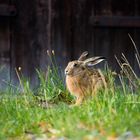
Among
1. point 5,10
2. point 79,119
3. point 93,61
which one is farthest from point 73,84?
point 5,10

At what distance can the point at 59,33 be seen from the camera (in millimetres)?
9773

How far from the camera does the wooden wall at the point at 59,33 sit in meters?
A: 9.70

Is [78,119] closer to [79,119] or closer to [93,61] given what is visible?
[79,119]

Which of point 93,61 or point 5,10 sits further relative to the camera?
point 5,10

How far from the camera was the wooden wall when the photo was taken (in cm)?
970

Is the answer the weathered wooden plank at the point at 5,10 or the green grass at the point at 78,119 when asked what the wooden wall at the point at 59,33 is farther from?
the green grass at the point at 78,119

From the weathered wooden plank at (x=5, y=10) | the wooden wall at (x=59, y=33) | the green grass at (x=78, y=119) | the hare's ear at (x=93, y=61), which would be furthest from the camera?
the wooden wall at (x=59, y=33)

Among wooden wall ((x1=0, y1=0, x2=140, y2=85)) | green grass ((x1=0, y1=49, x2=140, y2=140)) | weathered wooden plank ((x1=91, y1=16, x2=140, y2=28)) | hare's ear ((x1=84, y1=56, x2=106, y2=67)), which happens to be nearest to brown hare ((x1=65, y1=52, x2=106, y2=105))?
hare's ear ((x1=84, y1=56, x2=106, y2=67))

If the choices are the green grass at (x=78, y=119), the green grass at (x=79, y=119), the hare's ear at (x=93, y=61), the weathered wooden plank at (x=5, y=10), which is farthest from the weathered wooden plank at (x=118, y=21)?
the green grass at (x=79, y=119)

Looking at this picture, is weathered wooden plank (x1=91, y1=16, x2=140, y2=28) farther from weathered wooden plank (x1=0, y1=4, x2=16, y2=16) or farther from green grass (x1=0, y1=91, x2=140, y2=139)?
green grass (x1=0, y1=91, x2=140, y2=139)

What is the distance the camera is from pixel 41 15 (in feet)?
32.1

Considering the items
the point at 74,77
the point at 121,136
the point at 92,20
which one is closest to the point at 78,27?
the point at 92,20

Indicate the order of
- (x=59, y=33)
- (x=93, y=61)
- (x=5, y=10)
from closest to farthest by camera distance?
(x=93, y=61) < (x=5, y=10) < (x=59, y=33)

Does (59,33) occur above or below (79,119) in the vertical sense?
above
